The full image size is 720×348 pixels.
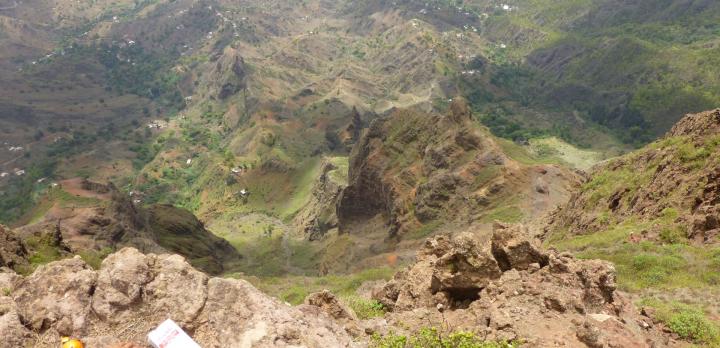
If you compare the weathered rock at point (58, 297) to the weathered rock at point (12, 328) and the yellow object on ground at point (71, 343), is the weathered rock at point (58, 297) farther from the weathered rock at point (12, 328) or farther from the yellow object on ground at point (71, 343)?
the yellow object on ground at point (71, 343)

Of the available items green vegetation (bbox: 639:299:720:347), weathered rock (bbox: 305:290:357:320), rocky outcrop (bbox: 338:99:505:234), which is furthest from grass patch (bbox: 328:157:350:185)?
green vegetation (bbox: 639:299:720:347)

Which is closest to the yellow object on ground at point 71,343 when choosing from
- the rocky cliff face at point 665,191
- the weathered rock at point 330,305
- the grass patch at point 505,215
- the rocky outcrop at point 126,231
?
the weathered rock at point 330,305

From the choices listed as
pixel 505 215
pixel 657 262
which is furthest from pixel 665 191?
pixel 505 215

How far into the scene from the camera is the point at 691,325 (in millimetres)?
17438

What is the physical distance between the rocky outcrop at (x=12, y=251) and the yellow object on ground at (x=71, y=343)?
→ 31.0 metres

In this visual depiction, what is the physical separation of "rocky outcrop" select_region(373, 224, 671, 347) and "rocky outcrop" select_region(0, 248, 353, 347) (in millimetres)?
4767

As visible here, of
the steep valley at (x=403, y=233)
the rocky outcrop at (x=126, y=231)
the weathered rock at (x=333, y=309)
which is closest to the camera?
the steep valley at (x=403, y=233)

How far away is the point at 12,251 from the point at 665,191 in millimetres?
49936

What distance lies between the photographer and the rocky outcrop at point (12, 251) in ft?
129

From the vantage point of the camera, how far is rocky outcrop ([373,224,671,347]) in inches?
596

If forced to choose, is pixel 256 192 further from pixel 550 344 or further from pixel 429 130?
pixel 550 344

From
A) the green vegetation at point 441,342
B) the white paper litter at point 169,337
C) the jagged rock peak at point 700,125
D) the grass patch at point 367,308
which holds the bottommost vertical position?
the grass patch at point 367,308

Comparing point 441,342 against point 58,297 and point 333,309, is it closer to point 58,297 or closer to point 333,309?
point 333,309

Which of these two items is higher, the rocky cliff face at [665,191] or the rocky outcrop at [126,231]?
the rocky cliff face at [665,191]
